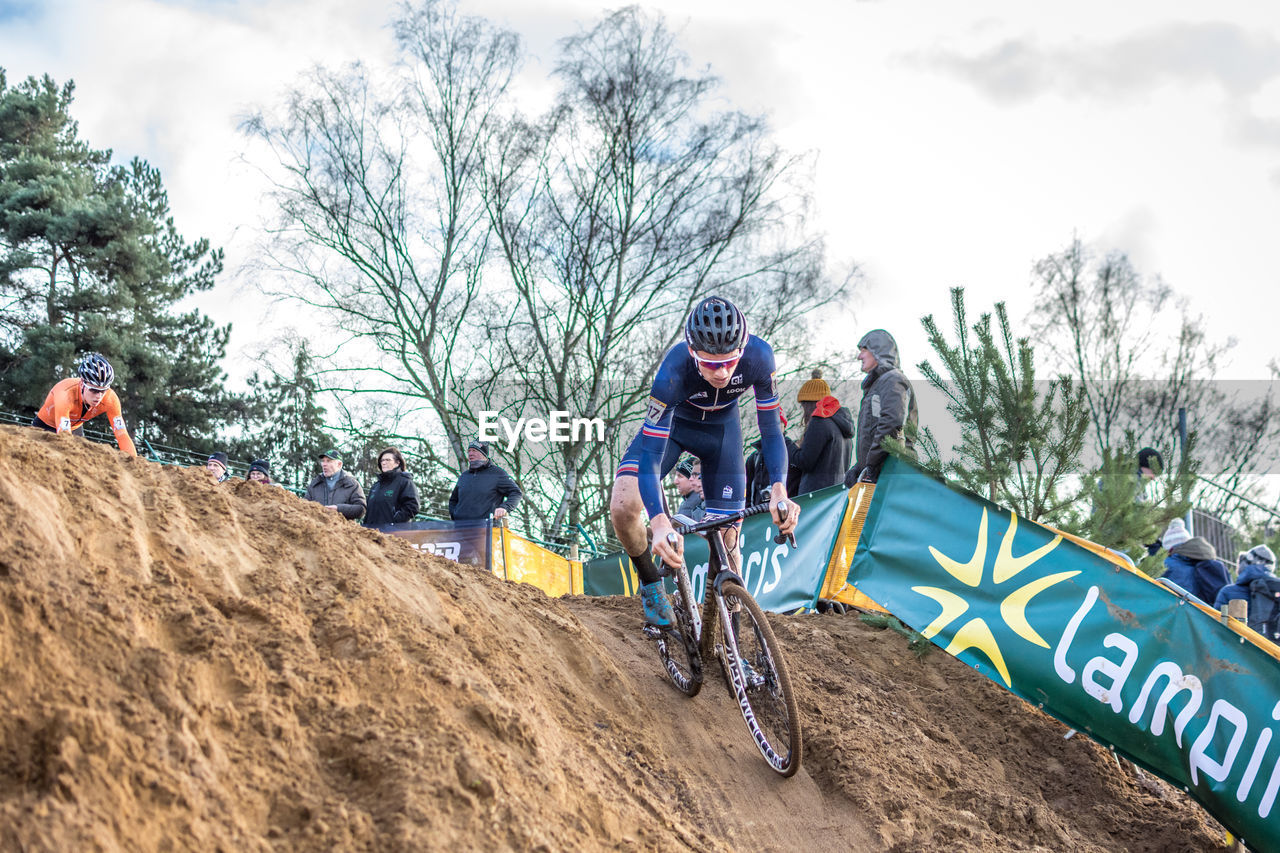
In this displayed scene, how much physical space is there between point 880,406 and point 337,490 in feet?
21.5

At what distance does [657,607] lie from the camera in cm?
573

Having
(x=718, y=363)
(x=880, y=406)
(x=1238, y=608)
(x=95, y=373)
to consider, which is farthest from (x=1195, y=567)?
(x=95, y=373)

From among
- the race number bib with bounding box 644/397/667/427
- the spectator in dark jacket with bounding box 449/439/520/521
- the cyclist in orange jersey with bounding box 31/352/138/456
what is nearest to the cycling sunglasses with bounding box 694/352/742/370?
the race number bib with bounding box 644/397/667/427

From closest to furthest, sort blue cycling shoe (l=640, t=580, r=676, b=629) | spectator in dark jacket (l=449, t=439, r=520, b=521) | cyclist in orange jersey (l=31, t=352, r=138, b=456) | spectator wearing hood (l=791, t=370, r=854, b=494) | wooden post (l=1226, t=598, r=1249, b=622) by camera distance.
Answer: blue cycling shoe (l=640, t=580, r=676, b=629) < wooden post (l=1226, t=598, r=1249, b=622) < cyclist in orange jersey (l=31, t=352, r=138, b=456) < spectator wearing hood (l=791, t=370, r=854, b=494) < spectator in dark jacket (l=449, t=439, r=520, b=521)

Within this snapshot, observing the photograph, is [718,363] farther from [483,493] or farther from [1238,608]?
[483,493]

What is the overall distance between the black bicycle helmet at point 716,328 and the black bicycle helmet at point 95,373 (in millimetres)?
4686

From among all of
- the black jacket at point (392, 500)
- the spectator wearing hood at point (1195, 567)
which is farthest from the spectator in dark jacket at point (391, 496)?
the spectator wearing hood at point (1195, 567)

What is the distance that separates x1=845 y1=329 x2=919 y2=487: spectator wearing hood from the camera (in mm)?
7207

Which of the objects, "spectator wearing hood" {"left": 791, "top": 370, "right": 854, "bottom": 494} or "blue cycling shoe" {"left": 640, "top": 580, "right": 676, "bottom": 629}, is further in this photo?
"spectator wearing hood" {"left": 791, "top": 370, "right": 854, "bottom": 494}

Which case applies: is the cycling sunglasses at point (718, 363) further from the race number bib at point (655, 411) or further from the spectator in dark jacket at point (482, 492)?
the spectator in dark jacket at point (482, 492)

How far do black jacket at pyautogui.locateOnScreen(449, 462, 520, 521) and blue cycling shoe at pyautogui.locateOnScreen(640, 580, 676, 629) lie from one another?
5.98 m

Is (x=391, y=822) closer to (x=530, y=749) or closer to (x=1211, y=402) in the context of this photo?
(x=530, y=749)

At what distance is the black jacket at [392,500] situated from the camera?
11.4 meters

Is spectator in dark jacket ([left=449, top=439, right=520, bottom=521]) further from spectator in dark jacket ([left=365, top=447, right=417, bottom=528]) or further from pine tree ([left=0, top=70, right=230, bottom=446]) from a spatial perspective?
pine tree ([left=0, top=70, right=230, bottom=446])
